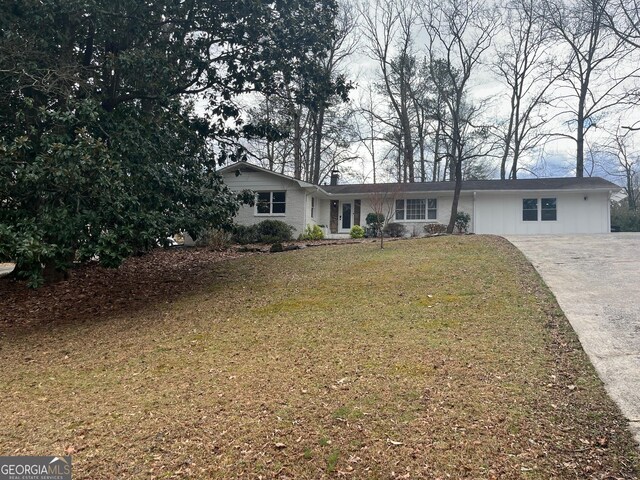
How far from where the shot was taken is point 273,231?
18.8m

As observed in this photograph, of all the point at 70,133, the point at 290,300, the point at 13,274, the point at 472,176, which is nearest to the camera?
the point at 70,133

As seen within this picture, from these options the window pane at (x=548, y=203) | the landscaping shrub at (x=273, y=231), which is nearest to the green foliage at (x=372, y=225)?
the landscaping shrub at (x=273, y=231)

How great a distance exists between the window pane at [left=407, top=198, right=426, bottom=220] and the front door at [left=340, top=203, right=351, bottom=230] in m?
3.17

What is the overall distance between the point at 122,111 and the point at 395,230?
15316 mm

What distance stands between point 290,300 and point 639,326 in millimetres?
5514

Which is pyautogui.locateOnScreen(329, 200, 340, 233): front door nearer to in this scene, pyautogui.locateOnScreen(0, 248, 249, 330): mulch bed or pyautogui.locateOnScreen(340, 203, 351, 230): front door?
pyautogui.locateOnScreen(340, 203, 351, 230): front door

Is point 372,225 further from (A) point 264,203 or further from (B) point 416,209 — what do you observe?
(A) point 264,203

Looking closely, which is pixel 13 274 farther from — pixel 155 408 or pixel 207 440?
pixel 207 440

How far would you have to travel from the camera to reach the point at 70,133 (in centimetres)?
754

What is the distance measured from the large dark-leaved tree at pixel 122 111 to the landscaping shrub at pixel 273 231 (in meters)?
7.19

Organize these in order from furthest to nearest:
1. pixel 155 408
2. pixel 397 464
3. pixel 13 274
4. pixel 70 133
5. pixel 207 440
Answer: pixel 13 274
pixel 70 133
pixel 155 408
pixel 207 440
pixel 397 464

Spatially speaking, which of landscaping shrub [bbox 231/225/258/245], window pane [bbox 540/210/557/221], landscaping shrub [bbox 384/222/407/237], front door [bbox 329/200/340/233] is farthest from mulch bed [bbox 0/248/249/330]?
window pane [bbox 540/210/557/221]

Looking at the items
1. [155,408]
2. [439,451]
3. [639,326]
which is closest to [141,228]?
[155,408]

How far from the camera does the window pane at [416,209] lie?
2253 centimetres
